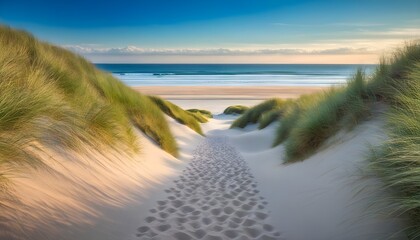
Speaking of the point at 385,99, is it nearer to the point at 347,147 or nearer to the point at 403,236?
the point at 347,147

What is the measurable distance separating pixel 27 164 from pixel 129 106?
541 centimetres

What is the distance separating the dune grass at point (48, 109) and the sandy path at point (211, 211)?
50.1 inches

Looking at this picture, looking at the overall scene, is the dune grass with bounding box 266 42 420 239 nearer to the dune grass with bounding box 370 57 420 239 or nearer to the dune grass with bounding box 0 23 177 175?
the dune grass with bounding box 370 57 420 239

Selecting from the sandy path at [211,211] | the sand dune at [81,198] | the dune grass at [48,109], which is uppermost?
the dune grass at [48,109]

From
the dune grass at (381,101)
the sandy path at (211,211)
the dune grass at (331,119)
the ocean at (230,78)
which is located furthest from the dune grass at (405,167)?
the ocean at (230,78)

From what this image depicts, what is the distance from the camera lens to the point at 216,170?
21.3 ft

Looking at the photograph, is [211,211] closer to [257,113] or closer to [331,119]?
[331,119]

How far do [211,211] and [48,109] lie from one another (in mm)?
2222

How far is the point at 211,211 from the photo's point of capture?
12.1 ft

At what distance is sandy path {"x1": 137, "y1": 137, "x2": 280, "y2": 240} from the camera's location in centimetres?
302

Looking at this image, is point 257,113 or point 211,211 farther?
point 257,113

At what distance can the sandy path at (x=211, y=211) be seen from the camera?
302cm

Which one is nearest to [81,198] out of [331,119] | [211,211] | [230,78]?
[211,211]

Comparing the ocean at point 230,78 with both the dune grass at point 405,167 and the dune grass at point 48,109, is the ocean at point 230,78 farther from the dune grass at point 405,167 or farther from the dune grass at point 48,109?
the dune grass at point 405,167
